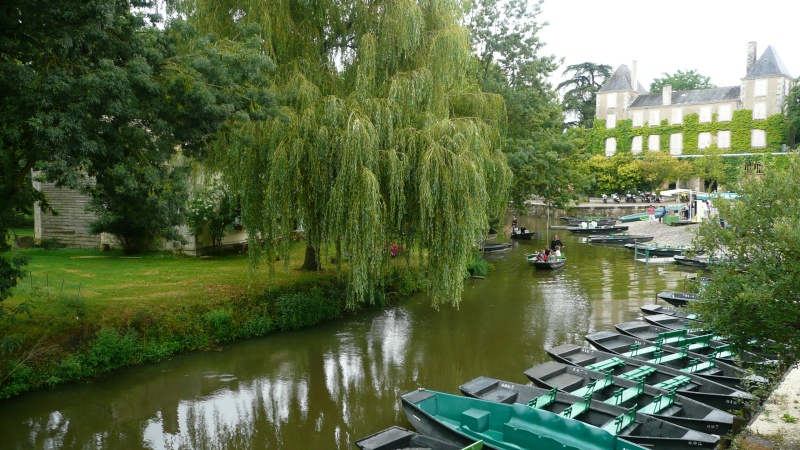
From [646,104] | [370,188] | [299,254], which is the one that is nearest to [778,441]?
[370,188]

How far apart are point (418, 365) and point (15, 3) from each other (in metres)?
10.2

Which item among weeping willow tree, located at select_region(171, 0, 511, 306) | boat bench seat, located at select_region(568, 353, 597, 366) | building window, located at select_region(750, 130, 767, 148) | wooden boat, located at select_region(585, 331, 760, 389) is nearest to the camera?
wooden boat, located at select_region(585, 331, 760, 389)

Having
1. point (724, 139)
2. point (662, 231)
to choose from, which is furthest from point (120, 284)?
point (724, 139)

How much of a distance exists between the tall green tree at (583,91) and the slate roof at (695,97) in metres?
6.77

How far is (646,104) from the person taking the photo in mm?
57000

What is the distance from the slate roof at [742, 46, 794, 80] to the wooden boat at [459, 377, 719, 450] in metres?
50.5

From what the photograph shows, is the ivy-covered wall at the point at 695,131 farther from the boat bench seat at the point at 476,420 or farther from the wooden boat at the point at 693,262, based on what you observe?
the boat bench seat at the point at 476,420

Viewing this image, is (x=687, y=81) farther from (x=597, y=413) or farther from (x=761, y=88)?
(x=597, y=413)

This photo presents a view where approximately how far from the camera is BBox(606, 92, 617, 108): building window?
5794 centimetres

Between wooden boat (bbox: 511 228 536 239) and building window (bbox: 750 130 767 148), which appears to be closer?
wooden boat (bbox: 511 228 536 239)

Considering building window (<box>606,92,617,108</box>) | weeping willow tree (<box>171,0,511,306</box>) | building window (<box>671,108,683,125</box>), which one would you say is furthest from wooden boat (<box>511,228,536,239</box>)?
building window (<box>606,92,617,108</box>)

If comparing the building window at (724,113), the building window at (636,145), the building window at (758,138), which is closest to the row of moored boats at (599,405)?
the building window at (758,138)

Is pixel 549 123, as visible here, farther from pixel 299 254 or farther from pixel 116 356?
pixel 116 356

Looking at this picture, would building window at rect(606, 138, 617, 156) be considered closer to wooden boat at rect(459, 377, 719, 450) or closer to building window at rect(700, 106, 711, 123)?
building window at rect(700, 106, 711, 123)
